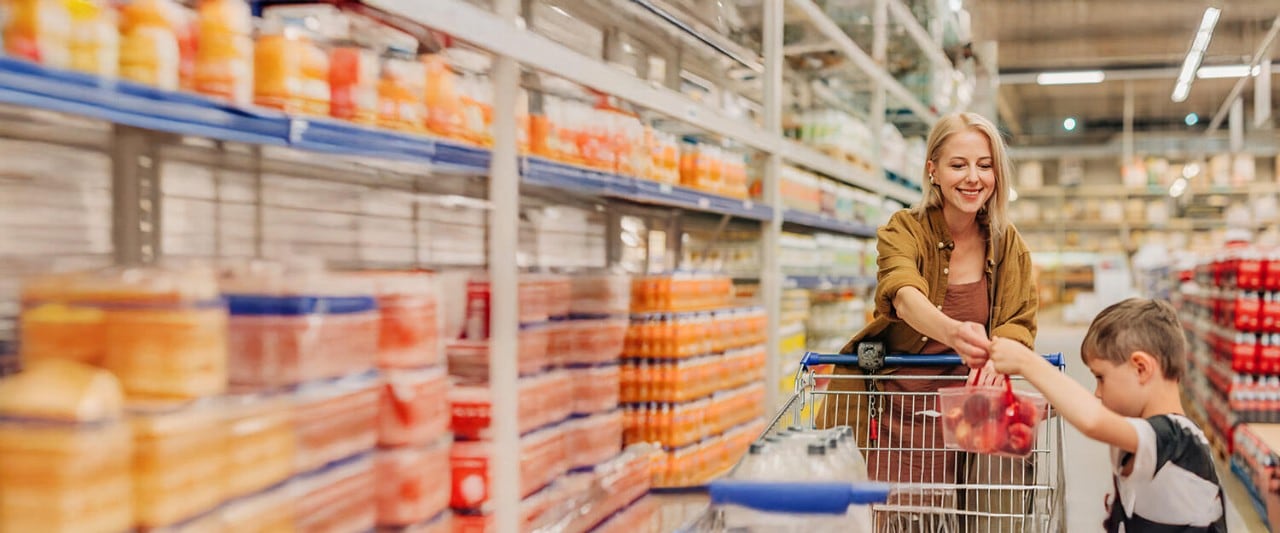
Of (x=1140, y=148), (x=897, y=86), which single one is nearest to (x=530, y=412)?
(x=897, y=86)

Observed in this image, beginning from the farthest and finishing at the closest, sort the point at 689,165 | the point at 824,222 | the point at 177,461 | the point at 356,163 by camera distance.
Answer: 1. the point at 824,222
2. the point at 689,165
3. the point at 356,163
4. the point at 177,461

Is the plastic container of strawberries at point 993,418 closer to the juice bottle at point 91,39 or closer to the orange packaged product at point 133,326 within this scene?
the orange packaged product at point 133,326

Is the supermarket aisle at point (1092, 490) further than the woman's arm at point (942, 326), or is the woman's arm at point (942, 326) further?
the supermarket aisle at point (1092, 490)

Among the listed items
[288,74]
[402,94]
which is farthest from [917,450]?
[288,74]

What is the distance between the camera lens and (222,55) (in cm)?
219

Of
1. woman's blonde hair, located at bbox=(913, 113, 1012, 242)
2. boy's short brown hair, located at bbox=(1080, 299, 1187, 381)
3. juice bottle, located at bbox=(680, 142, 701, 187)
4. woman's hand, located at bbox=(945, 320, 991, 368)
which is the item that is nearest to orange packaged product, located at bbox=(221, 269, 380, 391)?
woman's hand, located at bbox=(945, 320, 991, 368)

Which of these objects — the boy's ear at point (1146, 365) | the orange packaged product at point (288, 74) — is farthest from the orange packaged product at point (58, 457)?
the boy's ear at point (1146, 365)

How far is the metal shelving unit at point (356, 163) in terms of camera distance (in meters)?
2.03

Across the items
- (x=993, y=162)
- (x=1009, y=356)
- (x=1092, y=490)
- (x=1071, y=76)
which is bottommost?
(x=1092, y=490)

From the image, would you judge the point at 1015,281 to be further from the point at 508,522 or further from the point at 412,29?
the point at 412,29

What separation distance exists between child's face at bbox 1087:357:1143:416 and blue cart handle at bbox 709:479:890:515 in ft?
3.14

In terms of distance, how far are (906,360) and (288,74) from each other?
5.13ft

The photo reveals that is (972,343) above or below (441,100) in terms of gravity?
below

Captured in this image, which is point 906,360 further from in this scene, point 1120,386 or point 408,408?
point 408,408
